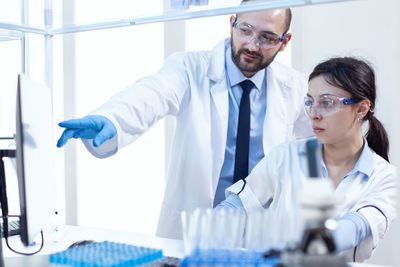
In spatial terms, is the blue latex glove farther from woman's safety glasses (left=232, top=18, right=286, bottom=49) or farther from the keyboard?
woman's safety glasses (left=232, top=18, right=286, bottom=49)

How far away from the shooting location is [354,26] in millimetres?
2246

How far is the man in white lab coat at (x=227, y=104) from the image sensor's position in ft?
7.40

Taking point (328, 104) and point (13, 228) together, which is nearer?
point (13, 228)

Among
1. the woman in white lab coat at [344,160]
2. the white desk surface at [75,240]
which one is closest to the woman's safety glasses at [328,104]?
the woman in white lab coat at [344,160]

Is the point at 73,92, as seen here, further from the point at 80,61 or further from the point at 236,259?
the point at 236,259

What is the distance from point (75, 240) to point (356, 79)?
136cm

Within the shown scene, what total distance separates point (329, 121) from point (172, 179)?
936 mm

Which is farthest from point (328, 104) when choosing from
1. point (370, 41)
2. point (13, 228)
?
point (13, 228)

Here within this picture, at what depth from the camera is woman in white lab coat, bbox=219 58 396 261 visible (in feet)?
5.86

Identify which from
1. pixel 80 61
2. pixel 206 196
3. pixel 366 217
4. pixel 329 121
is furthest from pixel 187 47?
pixel 366 217

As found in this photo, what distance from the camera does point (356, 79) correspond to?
6.24 ft

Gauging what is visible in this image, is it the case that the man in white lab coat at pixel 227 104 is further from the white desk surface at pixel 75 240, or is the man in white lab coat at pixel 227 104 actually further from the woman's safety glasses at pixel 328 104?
the white desk surface at pixel 75 240

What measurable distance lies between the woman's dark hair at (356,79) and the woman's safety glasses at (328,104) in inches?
1.8

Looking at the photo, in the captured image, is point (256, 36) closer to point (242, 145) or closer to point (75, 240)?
point (242, 145)
